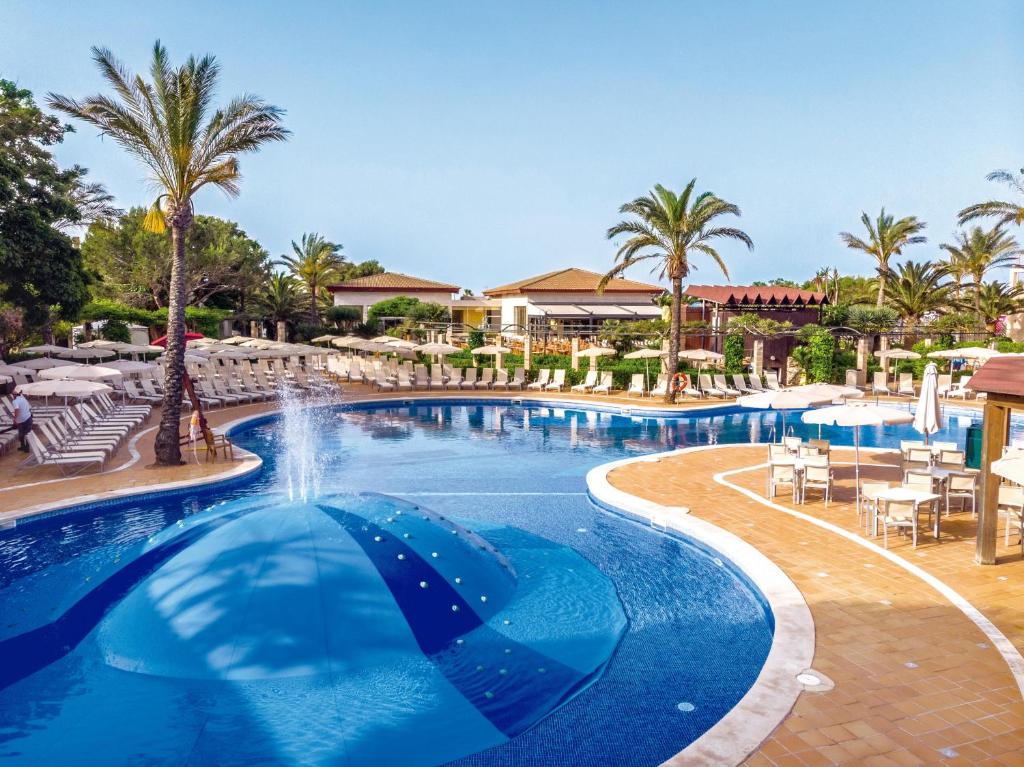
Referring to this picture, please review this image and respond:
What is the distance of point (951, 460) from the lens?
42.4 feet

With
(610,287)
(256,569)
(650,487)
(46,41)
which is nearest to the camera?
(256,569)

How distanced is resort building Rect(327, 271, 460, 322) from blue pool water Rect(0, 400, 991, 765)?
44885 millimetres

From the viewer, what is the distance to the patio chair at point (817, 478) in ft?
39.0

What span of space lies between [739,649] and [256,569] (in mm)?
4725

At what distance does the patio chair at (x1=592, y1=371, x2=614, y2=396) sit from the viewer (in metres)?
27.5

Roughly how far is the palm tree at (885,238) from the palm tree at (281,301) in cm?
3266

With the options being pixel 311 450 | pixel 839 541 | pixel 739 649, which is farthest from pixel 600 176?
pixel 739 649

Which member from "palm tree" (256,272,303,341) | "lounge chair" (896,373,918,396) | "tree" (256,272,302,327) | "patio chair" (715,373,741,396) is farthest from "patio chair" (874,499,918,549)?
"tree" (256,272,302,327)

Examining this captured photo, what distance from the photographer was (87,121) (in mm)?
13453

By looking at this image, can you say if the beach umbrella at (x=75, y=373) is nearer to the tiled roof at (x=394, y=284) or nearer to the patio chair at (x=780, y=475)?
the patio chair at (x=780, y=475)

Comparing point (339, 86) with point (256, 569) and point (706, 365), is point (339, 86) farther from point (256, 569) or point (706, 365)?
point (256, 569)

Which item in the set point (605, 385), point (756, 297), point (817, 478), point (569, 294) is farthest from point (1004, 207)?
point (569, 294)

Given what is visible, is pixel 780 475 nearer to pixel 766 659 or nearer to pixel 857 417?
pixel 857 417

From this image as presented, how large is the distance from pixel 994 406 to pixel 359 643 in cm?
712
